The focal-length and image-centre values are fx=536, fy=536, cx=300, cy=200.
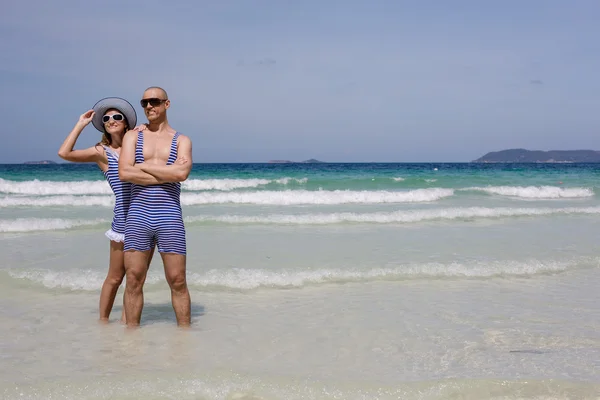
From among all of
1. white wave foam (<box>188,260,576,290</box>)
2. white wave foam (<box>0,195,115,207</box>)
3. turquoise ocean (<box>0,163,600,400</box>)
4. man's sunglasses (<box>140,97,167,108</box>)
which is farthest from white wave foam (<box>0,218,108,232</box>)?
man's sunglasses (<box>140,97,167,108</box>)

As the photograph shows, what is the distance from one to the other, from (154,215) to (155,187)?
0.24 metres

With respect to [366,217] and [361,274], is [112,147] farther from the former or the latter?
[366,217]

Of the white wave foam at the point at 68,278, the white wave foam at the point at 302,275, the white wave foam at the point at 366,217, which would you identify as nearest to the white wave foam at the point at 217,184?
the white wave foam at the point at 366,217

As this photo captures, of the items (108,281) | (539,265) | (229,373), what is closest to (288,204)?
(539,265)

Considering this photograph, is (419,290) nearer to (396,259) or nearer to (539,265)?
(396,259)

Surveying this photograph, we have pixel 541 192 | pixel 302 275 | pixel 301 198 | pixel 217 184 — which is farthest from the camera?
pixel 217 184

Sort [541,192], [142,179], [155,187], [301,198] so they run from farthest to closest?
[541,192]
[301,198]
[155,187]
[142,179]

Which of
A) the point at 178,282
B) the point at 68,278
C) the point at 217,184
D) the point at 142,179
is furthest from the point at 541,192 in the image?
the point at 142,179

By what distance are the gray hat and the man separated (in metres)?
0.41

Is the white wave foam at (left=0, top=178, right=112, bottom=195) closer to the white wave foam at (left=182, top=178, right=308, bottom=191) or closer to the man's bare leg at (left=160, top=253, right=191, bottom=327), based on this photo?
the white wave foam at (left=182, top=178, right=308, bottom=191)

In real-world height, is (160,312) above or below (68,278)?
below

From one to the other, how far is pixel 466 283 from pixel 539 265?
1563mm

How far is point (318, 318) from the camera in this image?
18.1 ft

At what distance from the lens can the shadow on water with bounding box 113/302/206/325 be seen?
17.9ft
